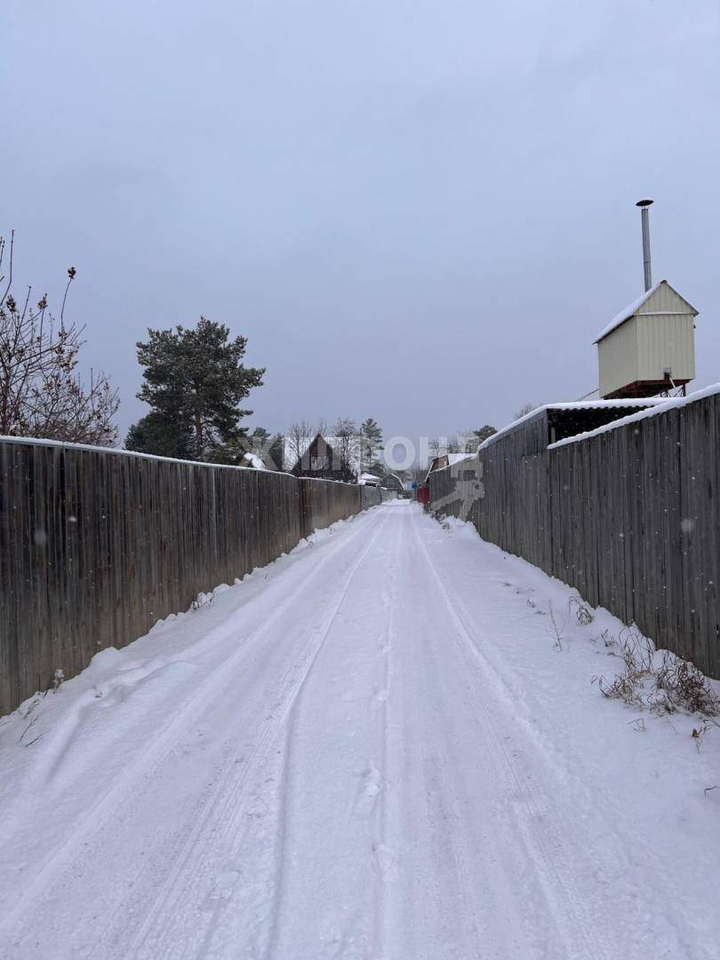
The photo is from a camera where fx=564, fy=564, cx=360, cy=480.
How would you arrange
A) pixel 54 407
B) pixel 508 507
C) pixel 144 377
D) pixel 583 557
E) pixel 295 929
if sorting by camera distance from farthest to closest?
pixel 144 377 → pixel 508 507 → pixel 54 407 → pixel 583 557 → pixel 295 929

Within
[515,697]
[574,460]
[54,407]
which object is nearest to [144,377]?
[54,407]

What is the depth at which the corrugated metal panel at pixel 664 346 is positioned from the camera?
16844mm

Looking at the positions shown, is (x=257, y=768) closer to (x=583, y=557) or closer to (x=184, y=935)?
(x=184, y=935)

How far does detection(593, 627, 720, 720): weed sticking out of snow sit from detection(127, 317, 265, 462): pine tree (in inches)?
1040

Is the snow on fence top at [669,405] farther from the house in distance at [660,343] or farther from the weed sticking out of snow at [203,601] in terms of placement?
the house in distance at [660,343]

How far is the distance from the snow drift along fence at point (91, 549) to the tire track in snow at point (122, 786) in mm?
1102

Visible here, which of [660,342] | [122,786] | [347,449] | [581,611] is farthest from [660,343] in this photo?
[347,449]

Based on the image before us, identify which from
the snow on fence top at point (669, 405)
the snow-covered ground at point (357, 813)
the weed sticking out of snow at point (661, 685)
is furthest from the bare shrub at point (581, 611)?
the snow on fence top at point (669, 405)

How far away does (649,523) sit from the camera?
4.64 m

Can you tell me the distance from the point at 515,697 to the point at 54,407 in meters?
7.28

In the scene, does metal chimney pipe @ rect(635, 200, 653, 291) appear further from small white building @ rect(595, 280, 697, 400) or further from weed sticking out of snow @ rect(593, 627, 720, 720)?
weed sticking out of snow @ rect(593, 627, 720, 720)

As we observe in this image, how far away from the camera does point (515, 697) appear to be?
12.9ft

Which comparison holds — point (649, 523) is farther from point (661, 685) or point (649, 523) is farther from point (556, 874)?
point (556, 874)

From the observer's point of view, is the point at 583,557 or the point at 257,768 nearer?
the point at 257,768
